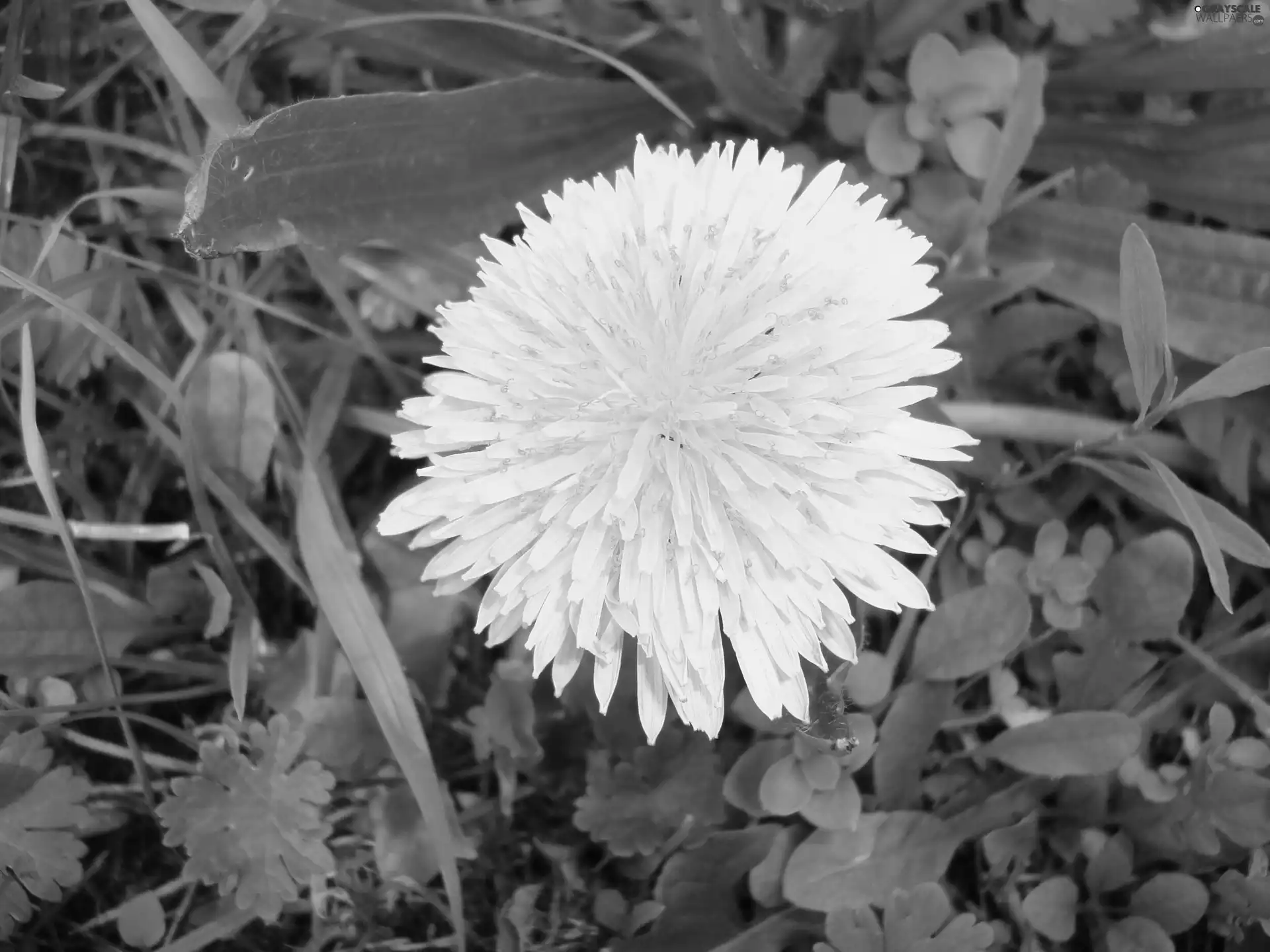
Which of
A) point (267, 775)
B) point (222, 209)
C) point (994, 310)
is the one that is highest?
point (222, 209)

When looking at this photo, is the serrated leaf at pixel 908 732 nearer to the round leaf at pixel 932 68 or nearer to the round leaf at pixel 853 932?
the round leaf at pixel 853 932

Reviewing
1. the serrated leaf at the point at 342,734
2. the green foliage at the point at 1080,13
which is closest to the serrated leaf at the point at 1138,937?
the serrated leaf at the point at 342,734

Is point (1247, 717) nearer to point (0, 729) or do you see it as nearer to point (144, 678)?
point (144, 678)

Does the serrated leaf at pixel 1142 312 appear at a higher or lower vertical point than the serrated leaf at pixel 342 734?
higher

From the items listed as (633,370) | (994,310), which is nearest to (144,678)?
(633,370)

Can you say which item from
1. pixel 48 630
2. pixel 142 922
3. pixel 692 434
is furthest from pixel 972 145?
pixel 142 922

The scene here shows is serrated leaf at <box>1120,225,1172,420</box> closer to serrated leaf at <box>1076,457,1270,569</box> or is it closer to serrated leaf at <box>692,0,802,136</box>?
serrated leaf at <box>1076,457,1270,569</box>
